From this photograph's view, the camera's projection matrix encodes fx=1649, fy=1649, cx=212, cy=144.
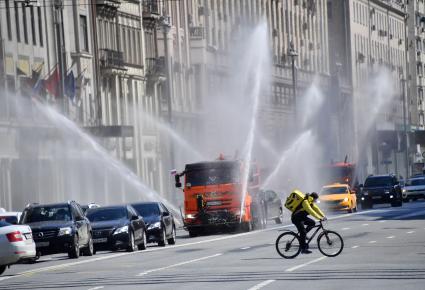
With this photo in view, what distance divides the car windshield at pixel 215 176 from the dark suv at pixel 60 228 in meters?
12.6

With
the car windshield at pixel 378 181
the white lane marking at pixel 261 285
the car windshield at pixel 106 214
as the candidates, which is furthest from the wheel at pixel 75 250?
the car windshield at pixel 378 181

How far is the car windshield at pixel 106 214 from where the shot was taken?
4541cm

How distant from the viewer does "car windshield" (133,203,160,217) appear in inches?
1946

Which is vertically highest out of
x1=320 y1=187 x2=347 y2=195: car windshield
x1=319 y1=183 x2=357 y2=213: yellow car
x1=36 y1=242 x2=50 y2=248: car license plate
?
x1=36 y1=242 x2=50 y2=248: car license plate

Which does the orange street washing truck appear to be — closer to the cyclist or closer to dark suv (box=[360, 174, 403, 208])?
the cyclist

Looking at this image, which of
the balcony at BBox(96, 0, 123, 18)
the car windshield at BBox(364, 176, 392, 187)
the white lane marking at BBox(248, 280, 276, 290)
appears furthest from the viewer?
the car windshield at BBox(364, 176, 392, 187)

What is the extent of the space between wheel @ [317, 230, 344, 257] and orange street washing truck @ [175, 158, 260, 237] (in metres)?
19.3

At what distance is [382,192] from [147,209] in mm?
36211

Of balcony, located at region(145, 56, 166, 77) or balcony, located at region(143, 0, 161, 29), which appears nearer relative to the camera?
balcony, located at region(145, 56, 166, 77)

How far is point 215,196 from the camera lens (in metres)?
56.0

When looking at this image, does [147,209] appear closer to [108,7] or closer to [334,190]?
[334,190]

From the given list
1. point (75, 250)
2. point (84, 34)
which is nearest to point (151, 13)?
point (84, 34)

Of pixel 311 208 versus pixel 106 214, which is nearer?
pixel 311 208

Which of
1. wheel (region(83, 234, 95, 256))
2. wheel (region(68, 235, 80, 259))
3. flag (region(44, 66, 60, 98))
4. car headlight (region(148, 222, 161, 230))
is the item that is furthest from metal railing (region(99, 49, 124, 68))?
wheel (region(68, 235, 80, 259))
